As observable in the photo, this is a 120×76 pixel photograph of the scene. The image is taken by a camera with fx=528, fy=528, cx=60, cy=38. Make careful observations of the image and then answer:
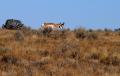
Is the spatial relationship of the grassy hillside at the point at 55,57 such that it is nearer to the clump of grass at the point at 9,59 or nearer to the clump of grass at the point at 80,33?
the clump of grass at the point at 9,59

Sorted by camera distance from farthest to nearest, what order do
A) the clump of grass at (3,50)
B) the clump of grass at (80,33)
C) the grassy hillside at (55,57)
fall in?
1. the clump of grass at (80,33)
2. the clump of grass at (3,50)
3. the grassy hillside at (55,57)

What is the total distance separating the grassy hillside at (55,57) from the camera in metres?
20.7

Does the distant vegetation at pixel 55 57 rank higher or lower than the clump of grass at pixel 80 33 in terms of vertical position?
lower

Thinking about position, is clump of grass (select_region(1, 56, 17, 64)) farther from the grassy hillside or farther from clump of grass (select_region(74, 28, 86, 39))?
clump of grass (select_region(74, 28, 86, 39))

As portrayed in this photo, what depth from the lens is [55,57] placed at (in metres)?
24.0

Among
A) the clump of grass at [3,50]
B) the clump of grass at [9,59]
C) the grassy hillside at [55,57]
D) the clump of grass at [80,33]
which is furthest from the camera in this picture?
the clump of grass at [80,33]

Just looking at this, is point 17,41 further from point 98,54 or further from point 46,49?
point 98,54

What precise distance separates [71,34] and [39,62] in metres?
12.3

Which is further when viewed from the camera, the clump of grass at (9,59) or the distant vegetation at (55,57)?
the clump of grass at (9,59)

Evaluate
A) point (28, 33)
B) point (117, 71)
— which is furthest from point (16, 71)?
point (28, 33)

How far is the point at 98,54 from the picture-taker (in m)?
25.3

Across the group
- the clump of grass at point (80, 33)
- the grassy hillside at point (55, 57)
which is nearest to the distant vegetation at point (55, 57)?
the grassy hillside at point (55, 57)

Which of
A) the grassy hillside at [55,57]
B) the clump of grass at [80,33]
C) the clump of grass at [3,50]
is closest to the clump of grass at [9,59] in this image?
the grassy hillside at [55,57]

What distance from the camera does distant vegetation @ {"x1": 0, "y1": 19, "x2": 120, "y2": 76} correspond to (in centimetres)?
2072
